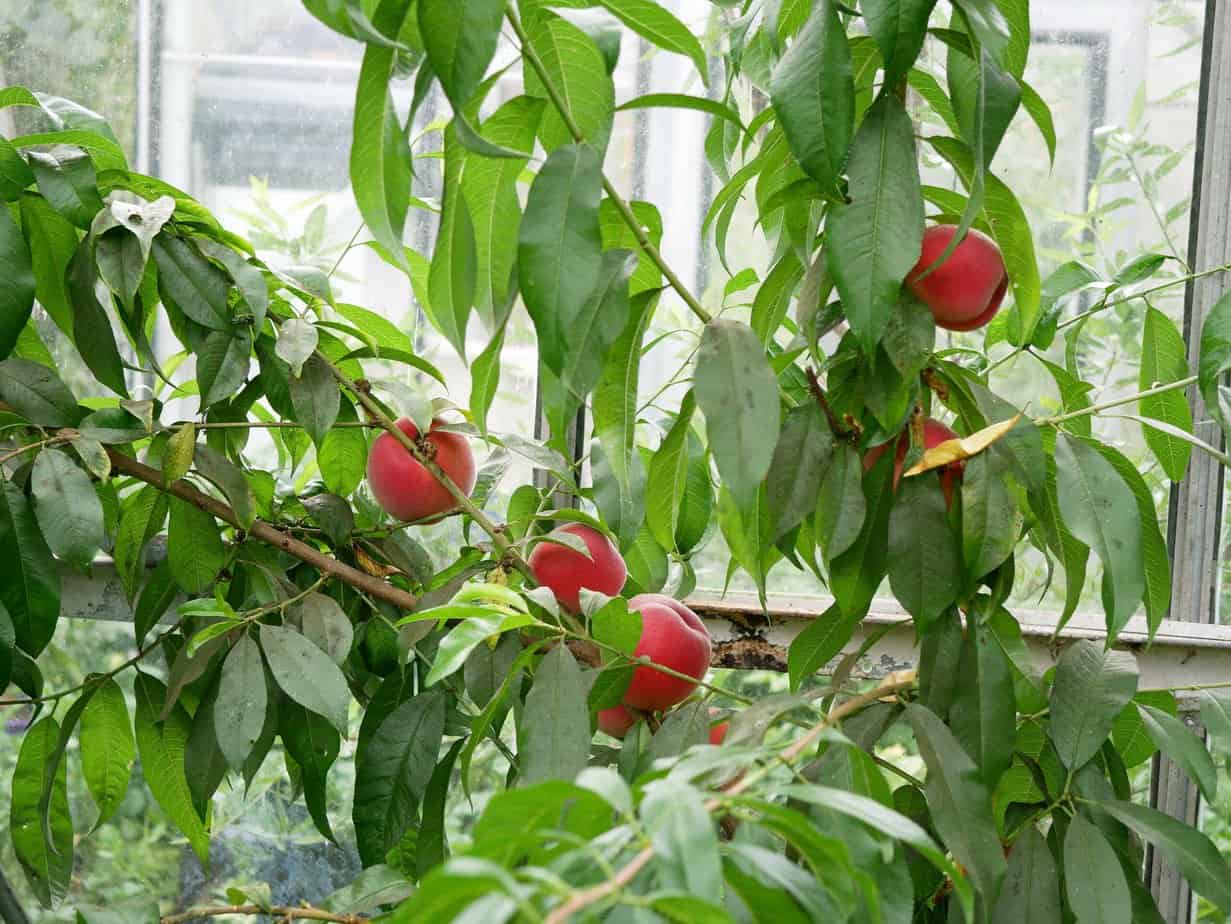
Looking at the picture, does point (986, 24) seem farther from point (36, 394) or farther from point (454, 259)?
point (36, 394)

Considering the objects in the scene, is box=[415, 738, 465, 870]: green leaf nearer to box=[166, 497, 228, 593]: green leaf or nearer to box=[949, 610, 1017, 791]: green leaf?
box=[166, 497, 228, 593]: green leaf

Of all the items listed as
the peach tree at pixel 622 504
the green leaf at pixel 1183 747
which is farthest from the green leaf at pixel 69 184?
the green leaf at pixel 1183 747

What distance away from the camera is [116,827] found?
159 cm

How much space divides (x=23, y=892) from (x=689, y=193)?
1199 millimetres

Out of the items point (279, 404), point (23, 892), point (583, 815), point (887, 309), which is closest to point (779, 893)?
point (583, 815)

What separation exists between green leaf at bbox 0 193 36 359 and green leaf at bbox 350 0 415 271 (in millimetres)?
361

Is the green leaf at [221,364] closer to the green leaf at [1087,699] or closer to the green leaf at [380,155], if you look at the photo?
the green leaf at [380,155]

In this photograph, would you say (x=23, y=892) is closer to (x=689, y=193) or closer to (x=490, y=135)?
(x=689, y=193)

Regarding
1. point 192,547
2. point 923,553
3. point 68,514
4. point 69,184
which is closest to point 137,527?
point 192,547

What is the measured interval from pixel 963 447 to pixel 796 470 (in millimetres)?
95

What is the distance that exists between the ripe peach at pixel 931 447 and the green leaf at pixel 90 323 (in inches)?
21.0

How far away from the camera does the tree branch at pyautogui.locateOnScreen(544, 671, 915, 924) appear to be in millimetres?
394

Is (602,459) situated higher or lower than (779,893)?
higher

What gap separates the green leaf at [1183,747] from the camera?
769mm
